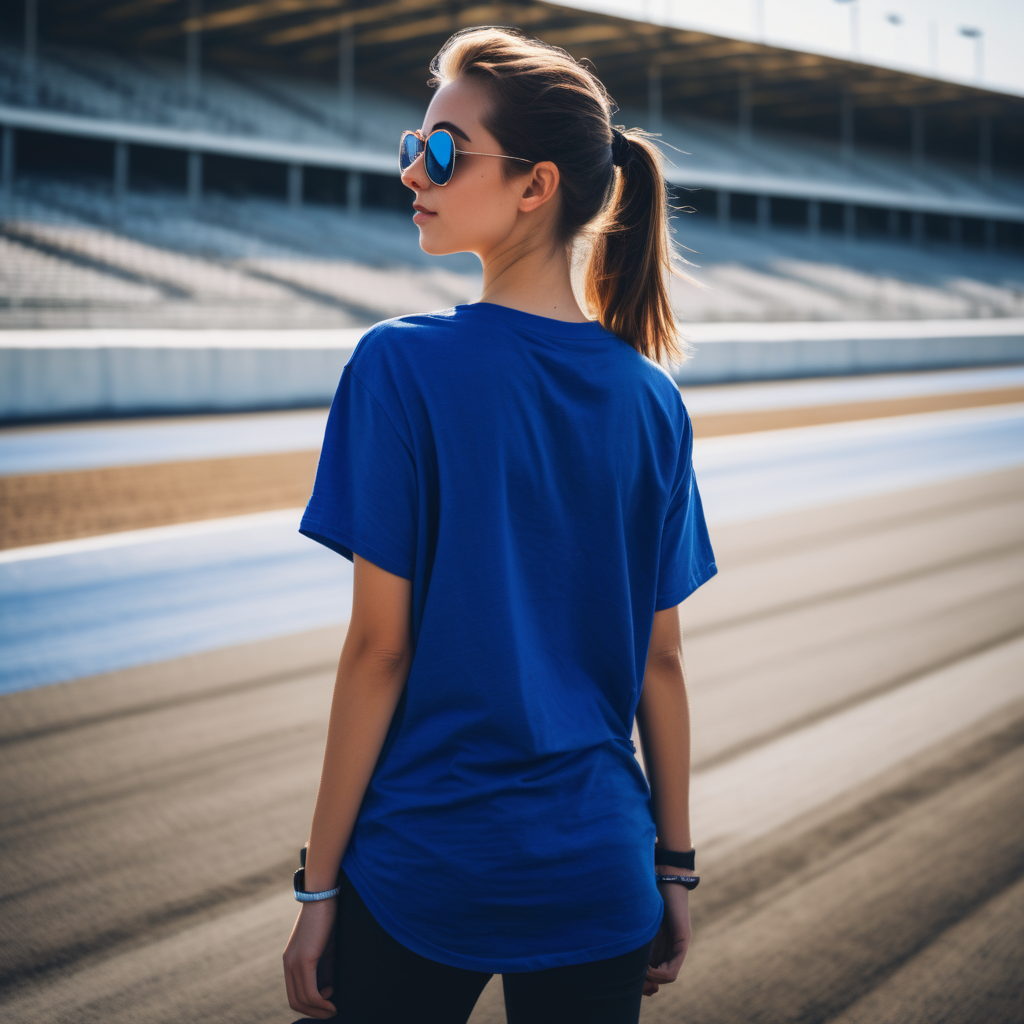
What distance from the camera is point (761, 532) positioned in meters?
7.33

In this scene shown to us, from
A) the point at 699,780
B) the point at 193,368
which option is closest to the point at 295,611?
the point at 699,780

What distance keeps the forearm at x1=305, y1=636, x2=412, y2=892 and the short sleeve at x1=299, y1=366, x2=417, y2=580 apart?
0.37 feet

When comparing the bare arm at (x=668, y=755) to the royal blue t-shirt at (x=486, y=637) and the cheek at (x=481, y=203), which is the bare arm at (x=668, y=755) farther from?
the cheek at (x=481, y=203)

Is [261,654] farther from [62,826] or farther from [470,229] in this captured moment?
[470,229]

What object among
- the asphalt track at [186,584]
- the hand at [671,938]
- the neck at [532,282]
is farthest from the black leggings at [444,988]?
the asphalt track at [186,584]

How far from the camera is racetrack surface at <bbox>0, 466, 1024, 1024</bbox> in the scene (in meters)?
2.35

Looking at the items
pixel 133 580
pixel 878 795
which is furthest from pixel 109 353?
pixel 878 795

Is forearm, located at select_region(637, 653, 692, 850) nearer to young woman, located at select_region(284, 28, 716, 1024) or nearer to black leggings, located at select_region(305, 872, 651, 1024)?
young woman, located at select_region(284, 28, 716, 1024)

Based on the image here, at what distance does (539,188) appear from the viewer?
118 centimetres

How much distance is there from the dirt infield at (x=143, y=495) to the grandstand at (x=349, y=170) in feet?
25.0

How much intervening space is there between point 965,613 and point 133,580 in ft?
15.0

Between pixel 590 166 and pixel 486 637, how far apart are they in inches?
22.6

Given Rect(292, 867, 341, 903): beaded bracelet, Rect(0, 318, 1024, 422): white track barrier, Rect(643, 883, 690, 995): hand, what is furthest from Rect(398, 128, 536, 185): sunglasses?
Rect(0, 318, 1024, 422): white track barrier

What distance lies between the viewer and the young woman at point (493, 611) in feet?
3.52
